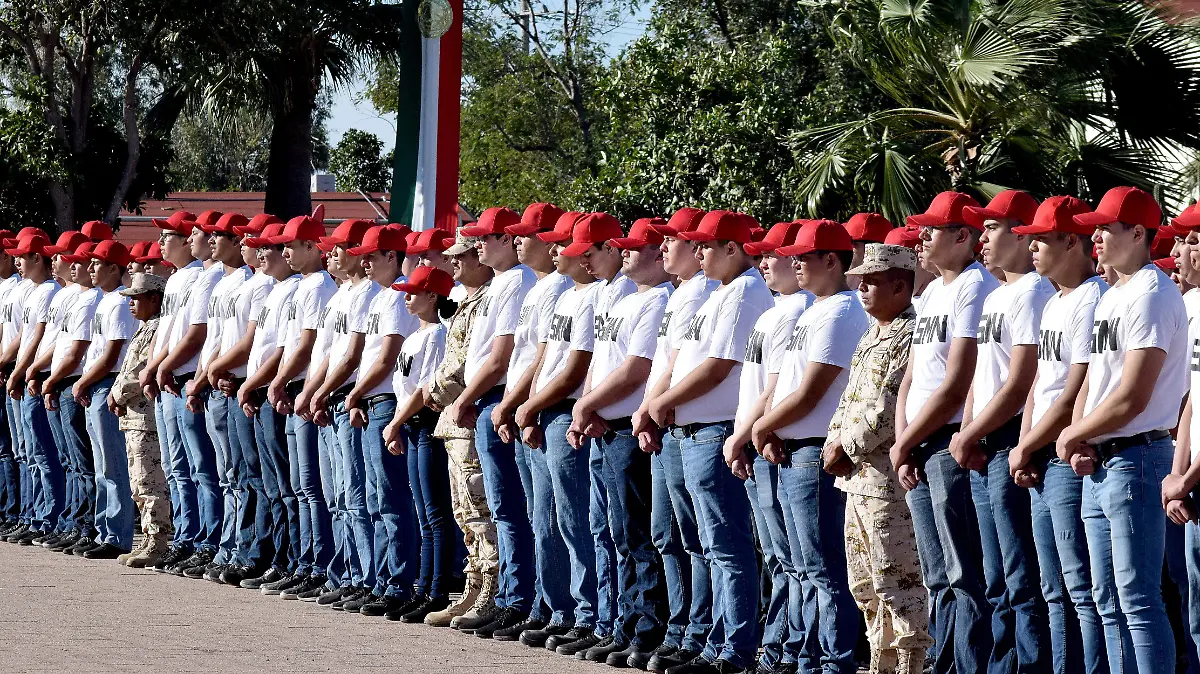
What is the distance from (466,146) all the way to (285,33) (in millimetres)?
18172

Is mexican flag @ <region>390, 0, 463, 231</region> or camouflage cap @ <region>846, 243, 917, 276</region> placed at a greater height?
mexican flag @ <region>390, 0, 463, 231</region>

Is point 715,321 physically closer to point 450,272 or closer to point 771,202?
point 450,272

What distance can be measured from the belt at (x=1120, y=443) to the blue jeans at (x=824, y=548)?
5.01 ft

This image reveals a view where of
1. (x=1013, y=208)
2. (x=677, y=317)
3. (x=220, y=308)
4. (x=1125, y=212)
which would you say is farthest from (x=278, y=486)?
(x=1125, y=212)

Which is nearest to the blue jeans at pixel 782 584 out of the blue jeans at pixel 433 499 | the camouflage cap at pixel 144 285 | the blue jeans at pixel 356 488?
the blue jeans at pixel 433 499

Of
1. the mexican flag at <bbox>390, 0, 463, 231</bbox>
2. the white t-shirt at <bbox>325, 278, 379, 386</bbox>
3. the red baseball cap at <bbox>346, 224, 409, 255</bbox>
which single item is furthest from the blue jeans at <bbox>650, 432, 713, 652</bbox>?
the mexican flag at <bbox>390, 0, 463, 231</bbox>

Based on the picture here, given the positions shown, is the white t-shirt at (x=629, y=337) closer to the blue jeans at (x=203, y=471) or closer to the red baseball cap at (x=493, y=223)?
the red baseball cap at (x=493, y=223)

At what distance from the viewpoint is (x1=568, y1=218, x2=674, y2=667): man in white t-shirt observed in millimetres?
8359

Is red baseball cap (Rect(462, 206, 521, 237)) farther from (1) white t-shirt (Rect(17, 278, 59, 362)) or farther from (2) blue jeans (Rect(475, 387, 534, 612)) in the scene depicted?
(1) white t-shirt (Rect(17, 278, 59, 362))

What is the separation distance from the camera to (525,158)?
136ft

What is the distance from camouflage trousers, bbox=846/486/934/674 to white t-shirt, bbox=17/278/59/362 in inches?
306

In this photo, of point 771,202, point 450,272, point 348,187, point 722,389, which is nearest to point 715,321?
point 722,389

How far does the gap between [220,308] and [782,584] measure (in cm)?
483

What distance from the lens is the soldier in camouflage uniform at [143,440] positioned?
1188 centimetres
